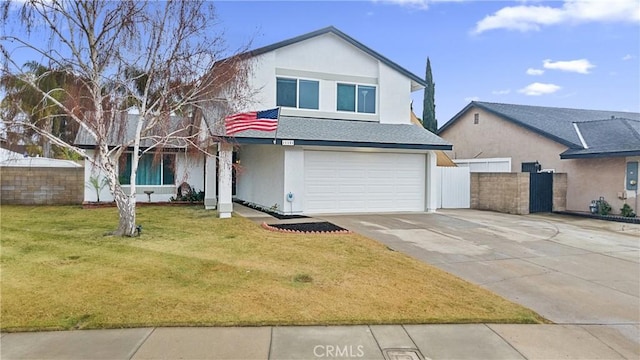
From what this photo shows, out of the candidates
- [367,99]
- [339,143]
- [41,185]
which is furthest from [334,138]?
[41,185]

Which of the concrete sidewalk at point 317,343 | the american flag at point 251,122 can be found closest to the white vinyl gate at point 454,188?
the american flag at point 251,122

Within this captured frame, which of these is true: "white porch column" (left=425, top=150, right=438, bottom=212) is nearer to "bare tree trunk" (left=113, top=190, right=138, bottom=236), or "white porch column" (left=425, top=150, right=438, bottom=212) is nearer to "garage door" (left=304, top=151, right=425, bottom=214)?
"garage door" (left=304, top=151, right=425, bottom=214)

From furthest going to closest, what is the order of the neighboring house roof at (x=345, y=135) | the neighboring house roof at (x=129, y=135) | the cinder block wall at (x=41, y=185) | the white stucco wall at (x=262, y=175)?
the cinder block wall at (x=41, y=185) → the white stucco wall at (x=262, y=175) → the neighboring house roof at (x=129, y=135) → the neighboring house roof at (x=345, y=135)

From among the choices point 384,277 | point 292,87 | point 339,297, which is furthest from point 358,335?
point 292,87

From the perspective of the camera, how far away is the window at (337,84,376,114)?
665 inches

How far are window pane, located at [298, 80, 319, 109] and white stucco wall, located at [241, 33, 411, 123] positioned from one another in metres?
0.17

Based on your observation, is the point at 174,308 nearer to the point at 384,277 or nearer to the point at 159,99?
Result: the point at 384,277

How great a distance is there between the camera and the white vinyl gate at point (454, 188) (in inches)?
749

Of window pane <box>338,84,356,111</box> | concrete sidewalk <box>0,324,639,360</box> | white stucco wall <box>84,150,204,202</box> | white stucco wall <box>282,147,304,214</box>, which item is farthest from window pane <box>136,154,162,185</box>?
concrete sidewalk <box>0,324,639,360</box>

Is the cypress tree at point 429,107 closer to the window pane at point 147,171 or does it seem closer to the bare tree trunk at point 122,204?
the window pane at point 147,171

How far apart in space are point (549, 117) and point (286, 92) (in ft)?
50.6

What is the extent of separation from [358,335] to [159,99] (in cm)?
869

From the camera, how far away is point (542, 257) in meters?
8.67

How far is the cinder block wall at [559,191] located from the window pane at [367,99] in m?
9.21
